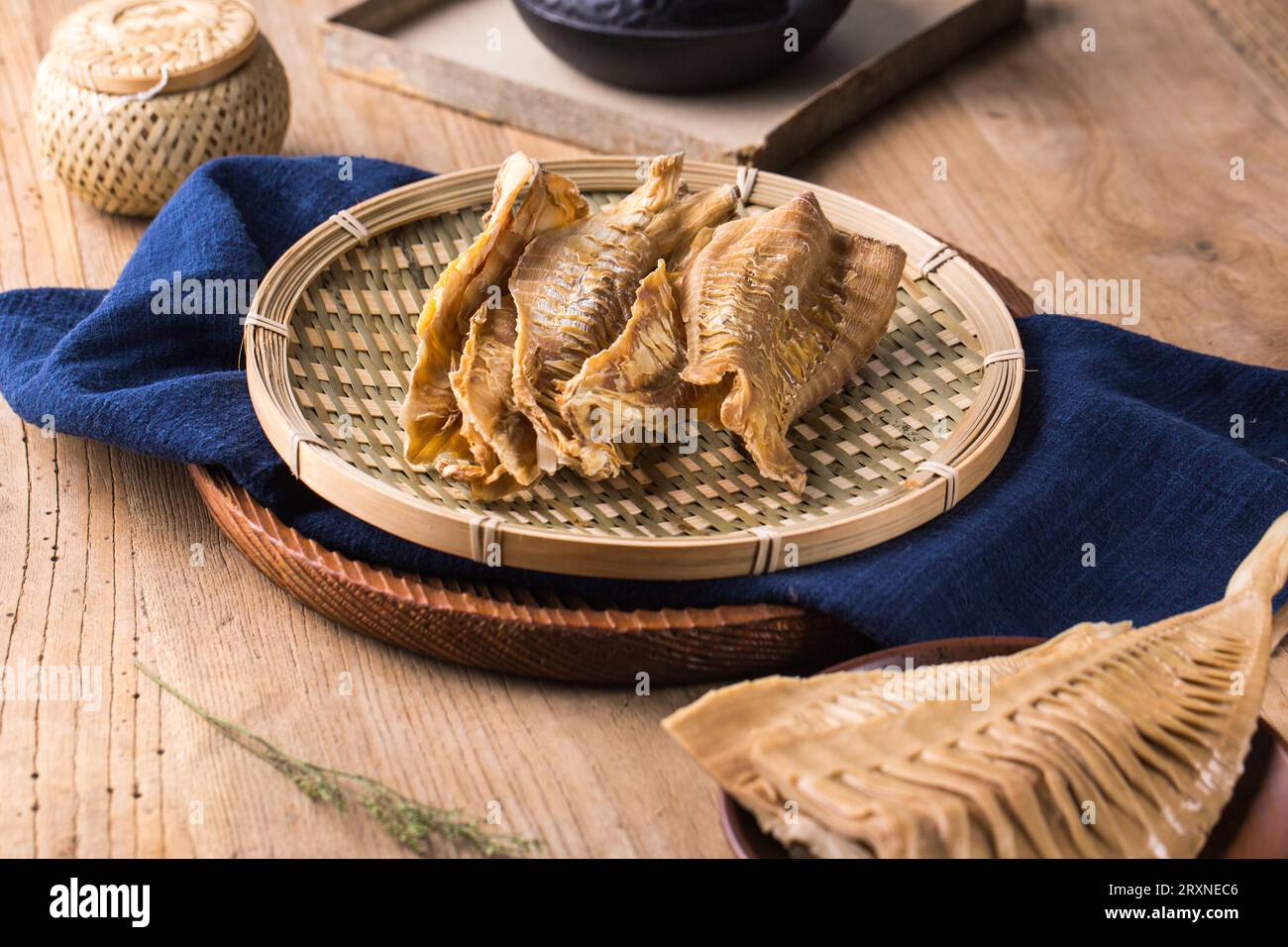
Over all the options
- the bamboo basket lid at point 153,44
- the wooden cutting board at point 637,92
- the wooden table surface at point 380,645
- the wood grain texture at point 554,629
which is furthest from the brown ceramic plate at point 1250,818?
the bamboo basket lid at point 153,44

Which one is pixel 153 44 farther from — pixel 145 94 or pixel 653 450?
pixel 653 450

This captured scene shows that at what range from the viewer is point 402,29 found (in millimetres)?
2791

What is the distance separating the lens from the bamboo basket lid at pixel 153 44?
6.81 feet

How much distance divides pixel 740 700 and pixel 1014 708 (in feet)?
0.74

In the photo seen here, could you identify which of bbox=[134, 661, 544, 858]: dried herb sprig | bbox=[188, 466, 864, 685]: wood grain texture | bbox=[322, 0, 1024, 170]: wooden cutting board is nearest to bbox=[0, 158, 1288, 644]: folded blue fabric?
bbox=[188, 466, 864, 685]: wood grain texture

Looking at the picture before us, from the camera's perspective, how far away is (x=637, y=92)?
2.53m

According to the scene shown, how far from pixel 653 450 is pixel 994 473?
15.7 inches

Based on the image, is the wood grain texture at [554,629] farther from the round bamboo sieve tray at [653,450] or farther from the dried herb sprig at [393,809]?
the dried herb sprig at [393,809]

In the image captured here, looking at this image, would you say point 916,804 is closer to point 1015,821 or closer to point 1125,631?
point 1015,821

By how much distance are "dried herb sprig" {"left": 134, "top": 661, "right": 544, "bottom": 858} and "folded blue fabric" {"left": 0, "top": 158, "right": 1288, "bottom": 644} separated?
0.77 feet

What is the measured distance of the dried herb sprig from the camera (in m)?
1.21

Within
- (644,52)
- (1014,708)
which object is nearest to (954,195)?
(644,52)

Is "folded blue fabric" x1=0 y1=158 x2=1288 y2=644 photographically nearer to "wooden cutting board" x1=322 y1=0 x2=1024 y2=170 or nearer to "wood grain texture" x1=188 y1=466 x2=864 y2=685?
"wood grain texture" x1=188 y1=466 x2=864 y2=685

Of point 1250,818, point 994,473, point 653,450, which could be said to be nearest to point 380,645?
point 653,450
